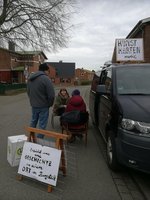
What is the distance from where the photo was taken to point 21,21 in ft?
102

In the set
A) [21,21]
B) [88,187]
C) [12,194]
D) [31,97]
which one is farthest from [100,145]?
[21,21]

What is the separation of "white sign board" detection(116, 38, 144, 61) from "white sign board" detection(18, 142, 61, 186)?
28.4 feet

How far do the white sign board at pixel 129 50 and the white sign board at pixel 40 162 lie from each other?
28.4 feet

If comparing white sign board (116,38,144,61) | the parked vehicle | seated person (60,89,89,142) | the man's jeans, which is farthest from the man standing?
white sign board (116,38,144,61)

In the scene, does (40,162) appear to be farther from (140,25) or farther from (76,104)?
(140,25)

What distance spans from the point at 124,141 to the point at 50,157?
1.13m

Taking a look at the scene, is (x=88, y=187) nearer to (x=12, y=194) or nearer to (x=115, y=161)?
(x=115, y=161)

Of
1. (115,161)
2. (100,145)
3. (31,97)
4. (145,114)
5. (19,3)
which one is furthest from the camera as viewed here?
(19,3)

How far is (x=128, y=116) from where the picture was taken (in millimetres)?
5277

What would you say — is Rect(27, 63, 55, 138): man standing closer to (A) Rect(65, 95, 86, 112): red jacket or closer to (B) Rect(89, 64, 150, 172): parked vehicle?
(A) Rect(65, 95, 86, 112): red jacket

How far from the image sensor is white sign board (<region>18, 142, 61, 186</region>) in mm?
5066

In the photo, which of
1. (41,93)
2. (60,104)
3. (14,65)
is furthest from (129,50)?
(14,65)

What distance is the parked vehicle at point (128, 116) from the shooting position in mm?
5043

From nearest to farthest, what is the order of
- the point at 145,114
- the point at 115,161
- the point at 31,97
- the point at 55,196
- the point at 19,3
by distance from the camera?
the point at 55,196
the point at 145,114
the point at 115,161
the point at 31,97
the point at 19,3
